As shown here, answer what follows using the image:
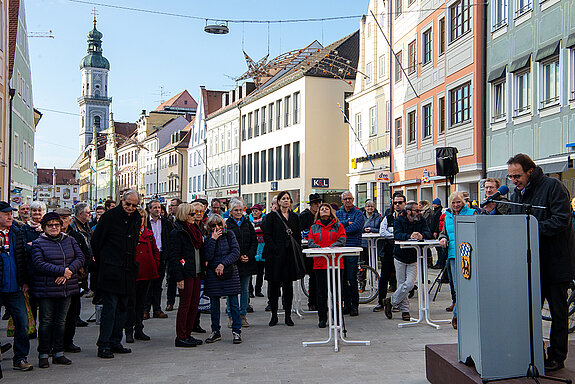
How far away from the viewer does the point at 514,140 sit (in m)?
20.3

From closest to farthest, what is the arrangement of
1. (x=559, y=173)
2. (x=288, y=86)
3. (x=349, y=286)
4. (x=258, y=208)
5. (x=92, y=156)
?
1. (x=349, y=286)
2. (x=258, y=208)
3. (x=559, y=173)
4. (x=288, y=86)
5. (x=92, y=156)

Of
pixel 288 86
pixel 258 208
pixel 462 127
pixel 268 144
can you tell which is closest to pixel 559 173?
pixel 462 127

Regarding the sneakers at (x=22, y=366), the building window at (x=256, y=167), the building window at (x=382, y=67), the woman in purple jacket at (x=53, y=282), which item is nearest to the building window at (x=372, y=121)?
the building window at (x=382, y=67)

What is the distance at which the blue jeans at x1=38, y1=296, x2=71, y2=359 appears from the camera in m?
7.88

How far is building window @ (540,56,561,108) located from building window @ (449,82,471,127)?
4.58 metres

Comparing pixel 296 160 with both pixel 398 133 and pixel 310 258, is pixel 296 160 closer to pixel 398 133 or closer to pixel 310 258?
pixel 398 133

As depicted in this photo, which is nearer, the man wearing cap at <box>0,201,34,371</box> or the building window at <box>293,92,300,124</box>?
the man wearing cap at <box>0,201,34,371</box>

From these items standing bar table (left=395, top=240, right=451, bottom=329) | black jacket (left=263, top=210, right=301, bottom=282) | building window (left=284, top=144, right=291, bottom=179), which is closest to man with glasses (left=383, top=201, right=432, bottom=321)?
standing bar table (left=395, top=240, right=451, bottom=329)

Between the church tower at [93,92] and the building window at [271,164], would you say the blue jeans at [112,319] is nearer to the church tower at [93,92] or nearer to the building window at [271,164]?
the building window at [271,164]

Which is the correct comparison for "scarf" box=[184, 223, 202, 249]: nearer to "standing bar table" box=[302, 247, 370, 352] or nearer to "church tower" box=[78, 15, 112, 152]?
"standing bar table" box=[302, 247, 370, 352]

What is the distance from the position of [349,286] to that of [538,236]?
6.48 metres

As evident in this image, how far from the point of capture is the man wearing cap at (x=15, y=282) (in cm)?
770

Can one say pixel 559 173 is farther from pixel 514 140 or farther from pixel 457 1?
pixel 457 1

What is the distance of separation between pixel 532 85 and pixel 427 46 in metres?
8.88
